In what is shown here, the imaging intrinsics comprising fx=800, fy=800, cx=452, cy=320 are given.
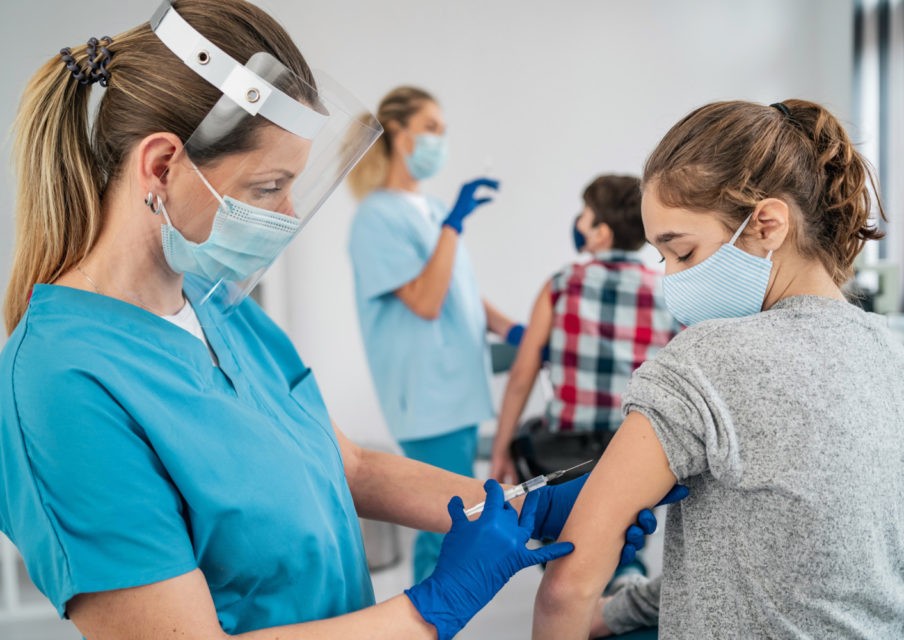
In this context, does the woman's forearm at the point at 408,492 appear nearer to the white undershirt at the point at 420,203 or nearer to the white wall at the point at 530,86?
the white undershirt at the point at 420,203

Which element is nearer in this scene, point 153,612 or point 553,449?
point 153,612

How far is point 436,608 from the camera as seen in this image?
887 millimetres

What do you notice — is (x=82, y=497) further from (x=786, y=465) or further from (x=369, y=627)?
(x=786, y=465)

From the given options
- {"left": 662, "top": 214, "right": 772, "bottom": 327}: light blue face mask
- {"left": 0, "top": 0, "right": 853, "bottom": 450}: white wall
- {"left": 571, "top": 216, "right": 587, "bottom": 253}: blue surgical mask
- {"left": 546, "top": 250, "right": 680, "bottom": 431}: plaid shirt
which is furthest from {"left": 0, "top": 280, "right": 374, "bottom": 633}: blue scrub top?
{"left": 0, "top": 0, "right": 853, "bottom": 450}: white wall

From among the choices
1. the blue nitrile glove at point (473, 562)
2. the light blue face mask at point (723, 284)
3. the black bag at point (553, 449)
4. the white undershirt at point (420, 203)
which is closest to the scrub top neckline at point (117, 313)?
the blue nitrile glove at point (473, 562)

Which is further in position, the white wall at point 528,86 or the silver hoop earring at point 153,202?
the white wall at point 528,86

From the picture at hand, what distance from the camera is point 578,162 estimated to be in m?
3.95

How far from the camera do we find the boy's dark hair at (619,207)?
219 centimetres

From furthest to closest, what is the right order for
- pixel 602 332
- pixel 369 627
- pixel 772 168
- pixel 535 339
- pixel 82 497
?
pixel 535 339, pixel 602 332, pixel 772 168, pixel 369 627, pixel 82 497

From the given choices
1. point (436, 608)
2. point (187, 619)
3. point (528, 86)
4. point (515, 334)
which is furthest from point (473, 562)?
point (528, 86)

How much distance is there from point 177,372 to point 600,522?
1.69ft

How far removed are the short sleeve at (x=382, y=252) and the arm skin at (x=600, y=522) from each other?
4.71 ft

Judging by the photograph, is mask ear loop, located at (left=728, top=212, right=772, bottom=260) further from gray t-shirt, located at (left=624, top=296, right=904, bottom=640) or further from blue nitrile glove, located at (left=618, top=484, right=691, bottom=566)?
blue nitrile glove, located at (left=618, top=484, right=691, bottom=566)

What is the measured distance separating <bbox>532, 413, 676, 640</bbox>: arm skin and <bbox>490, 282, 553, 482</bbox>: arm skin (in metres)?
1.30
